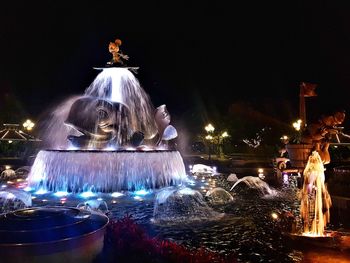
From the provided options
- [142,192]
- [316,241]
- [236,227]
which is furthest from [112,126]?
[316,241]

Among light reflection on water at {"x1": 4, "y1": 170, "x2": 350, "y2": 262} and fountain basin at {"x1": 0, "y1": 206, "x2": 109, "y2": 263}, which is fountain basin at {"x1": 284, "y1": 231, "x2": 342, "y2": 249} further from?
fountain basin at {"x1": 0, "y1": 206, "x2": 109, "y2": 263}

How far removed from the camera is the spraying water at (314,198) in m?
7.17

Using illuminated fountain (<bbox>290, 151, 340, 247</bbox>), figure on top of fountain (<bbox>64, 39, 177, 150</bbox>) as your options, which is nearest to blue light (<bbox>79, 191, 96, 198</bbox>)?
figure on top of fountain (<bbox>64, 39, 177, 150</bbox>)

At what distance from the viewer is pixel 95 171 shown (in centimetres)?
1398

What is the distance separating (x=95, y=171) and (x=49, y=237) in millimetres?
10283

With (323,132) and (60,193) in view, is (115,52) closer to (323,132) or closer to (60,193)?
(60,193)

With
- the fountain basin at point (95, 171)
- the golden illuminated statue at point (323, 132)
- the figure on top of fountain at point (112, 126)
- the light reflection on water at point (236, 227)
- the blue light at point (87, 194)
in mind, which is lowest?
the light reflection on water at point (236, 227)

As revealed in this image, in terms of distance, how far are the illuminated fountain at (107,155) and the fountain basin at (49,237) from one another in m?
9.45

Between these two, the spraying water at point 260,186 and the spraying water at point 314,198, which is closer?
the spraying water at point 314,198

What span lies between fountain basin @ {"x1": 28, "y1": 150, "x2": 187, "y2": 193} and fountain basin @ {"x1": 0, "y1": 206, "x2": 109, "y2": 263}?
9.41 m

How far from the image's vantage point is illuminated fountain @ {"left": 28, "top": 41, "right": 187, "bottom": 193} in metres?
14.0

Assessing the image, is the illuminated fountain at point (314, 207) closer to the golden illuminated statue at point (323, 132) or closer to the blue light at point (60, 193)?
the golden illuminated statue at point (323, 132)

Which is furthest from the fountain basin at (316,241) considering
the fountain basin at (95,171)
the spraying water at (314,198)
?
the fountain basin at (95,171)

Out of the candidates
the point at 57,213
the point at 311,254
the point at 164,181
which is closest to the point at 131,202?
the point at 164,181
